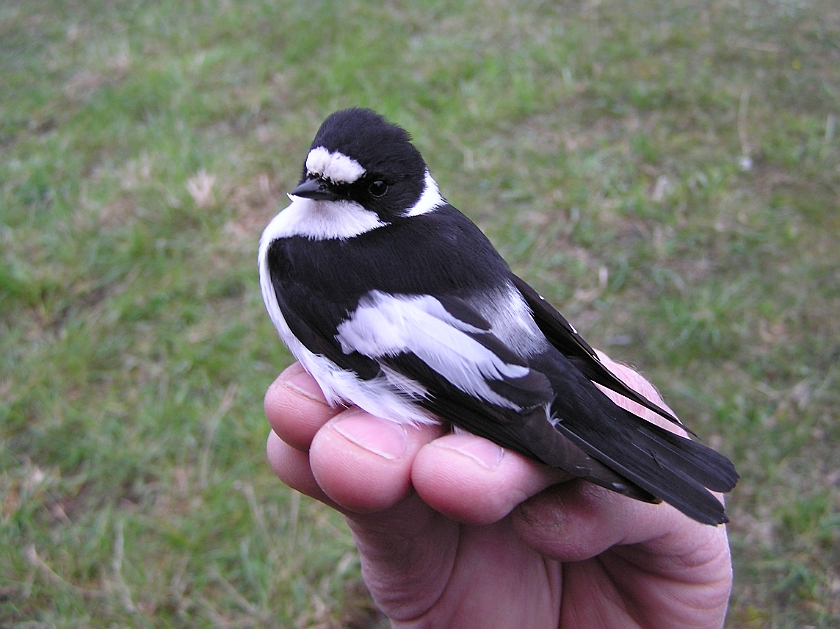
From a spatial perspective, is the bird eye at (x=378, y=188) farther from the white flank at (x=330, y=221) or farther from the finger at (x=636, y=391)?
the finger at (x=636, y=391)

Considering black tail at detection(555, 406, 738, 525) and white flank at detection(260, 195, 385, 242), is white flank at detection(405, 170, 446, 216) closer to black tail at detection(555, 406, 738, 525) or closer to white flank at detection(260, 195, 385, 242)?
white flank at detection(260, 195, 385, 242)

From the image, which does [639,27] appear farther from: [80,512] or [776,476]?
[80,512]

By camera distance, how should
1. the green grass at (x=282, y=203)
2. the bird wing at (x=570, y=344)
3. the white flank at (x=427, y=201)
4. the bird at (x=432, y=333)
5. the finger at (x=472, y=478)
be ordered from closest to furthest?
the finger at (x=472, y=478) < the bird at (x=432, y=333) < the bird wing at (x=570, y=344) < the white flank at (x=427, y=201) < the green grass at (x=282, y=203)

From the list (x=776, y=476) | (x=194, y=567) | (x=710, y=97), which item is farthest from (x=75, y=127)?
(x=776, y=476)

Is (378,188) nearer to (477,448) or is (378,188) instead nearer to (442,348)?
(442,348)

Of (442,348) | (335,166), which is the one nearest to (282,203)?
(335,166)

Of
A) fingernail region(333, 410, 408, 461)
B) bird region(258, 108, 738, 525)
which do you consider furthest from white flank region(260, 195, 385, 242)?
fingernail region(333, 410, 408, 461)

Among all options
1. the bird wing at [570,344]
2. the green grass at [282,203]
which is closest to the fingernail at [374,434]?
the bird wing at [570,344]
